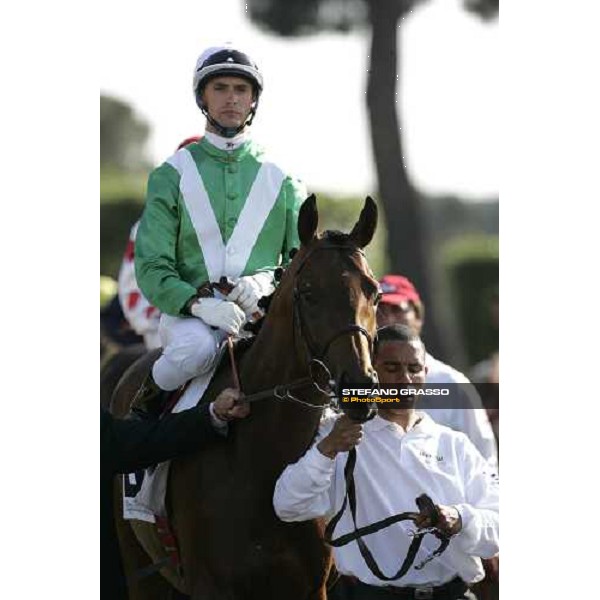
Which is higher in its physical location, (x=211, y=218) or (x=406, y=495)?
(x=211, y=218)

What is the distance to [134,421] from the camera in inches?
205

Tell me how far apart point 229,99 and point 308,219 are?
857mm

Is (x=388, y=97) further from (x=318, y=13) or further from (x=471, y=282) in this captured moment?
(x=471, y=282)

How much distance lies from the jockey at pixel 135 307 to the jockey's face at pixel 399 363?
3297 mm

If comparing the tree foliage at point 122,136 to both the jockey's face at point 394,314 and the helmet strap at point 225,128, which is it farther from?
the jockey's face at point 394,314

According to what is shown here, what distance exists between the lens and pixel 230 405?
4.93 m

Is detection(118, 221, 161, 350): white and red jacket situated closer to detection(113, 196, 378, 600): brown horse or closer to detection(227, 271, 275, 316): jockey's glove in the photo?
detection(227, 271, 275, 316): jockey's glove

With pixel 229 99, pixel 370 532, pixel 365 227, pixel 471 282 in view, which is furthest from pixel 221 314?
pixel 471 282

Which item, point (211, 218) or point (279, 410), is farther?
point (211, 218)

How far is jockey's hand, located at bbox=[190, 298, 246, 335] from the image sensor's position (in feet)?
16.8

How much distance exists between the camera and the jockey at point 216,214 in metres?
5.29

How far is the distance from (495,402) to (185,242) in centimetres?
172
